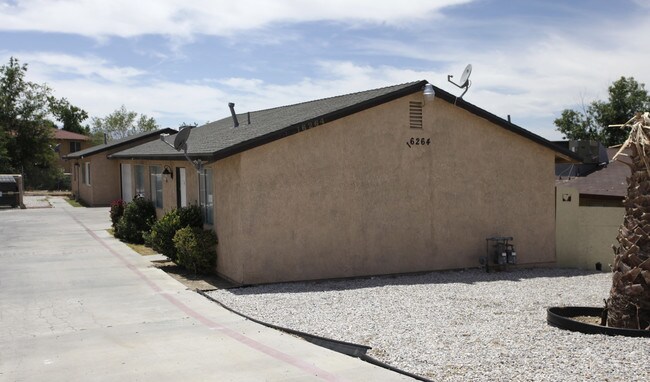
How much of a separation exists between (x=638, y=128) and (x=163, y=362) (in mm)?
6696

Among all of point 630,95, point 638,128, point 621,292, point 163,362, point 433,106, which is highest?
point 630,95

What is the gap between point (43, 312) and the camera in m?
9.98

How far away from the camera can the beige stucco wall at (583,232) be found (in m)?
14.8

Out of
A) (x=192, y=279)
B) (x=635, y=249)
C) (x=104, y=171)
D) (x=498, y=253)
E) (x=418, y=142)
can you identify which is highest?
(x=418, y=142)

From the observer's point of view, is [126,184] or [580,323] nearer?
[580,323]

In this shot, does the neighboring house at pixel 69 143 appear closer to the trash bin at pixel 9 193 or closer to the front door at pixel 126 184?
the trash bin at pixel 9 193

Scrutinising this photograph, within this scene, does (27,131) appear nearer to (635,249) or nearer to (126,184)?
(126,184)

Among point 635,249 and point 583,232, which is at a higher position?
point 635,249

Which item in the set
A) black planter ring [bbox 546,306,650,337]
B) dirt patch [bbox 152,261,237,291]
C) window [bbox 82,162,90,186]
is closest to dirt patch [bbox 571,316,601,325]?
black planter ring [bbox 546,306,650,337]

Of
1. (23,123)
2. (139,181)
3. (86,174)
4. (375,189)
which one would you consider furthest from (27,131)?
(375,189)

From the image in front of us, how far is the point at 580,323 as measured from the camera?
8.11 m

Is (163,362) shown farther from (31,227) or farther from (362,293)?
(31,227)

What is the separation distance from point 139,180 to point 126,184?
9094 mm

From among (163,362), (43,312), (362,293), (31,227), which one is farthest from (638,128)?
(31,227)
